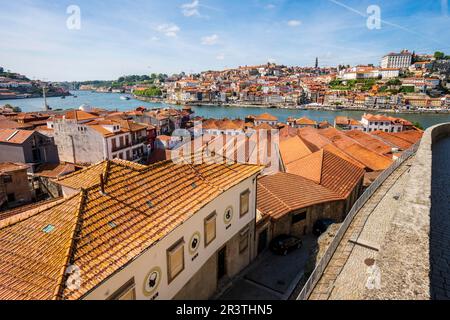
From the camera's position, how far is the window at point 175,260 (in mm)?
7402

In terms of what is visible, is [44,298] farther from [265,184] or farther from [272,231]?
[265,184]

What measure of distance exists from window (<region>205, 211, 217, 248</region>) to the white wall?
16 cm

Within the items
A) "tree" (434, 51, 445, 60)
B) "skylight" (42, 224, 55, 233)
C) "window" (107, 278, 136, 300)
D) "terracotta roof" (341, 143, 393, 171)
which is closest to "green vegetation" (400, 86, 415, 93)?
"tree" (434, 51, 445, 60)

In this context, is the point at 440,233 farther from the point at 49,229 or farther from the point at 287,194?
the point at 287,194

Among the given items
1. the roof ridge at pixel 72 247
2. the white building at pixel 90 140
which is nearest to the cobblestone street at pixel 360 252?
the roof ridge at pixel 72 247

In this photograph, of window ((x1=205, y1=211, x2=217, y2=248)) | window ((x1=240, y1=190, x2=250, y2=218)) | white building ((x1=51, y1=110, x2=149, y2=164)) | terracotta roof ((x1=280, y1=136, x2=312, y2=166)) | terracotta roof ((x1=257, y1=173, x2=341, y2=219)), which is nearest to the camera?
window ((x1=205, y1=211, x2=217, y2=248))

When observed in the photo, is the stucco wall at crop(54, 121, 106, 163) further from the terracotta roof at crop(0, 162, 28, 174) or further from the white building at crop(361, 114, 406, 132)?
the white building at crop(361, 114, 406, 132)

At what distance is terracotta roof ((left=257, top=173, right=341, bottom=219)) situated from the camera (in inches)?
540

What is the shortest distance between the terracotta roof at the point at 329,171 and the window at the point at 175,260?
36.2 ft

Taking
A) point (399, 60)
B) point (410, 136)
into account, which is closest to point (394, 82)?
point (399, 60)

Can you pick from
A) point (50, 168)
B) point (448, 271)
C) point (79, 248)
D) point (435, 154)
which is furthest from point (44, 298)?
point (50, 168)

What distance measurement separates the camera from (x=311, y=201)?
579 inches

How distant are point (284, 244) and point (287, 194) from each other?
2.86m

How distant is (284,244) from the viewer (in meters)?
13.1
